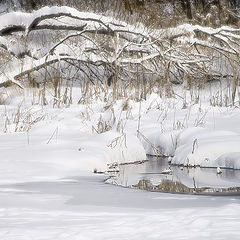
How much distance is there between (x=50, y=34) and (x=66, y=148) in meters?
6.44

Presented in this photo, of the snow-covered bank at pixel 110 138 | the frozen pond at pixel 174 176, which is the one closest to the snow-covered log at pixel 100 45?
the snow-covered bank at pixel 110 138

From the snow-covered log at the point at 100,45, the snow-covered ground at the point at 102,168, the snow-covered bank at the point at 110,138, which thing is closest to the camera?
the snow-covered ground at the point at 102,168

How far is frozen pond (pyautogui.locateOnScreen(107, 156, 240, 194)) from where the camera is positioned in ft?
14.5

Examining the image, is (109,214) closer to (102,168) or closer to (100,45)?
(102,168)

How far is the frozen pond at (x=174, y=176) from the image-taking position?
4.43 metres

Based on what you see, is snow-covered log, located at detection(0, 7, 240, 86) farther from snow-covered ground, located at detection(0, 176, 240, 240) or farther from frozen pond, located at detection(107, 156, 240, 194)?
snow-covered ground, located at detection(0, 176, 240, 240)

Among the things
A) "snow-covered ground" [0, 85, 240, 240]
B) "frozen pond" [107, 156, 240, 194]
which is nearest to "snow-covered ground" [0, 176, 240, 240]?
"snow-covered ground" [0, 85, 240, 240]

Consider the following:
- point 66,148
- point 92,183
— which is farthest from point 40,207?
point 66,148

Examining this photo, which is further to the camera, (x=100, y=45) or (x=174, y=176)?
(x=100, y=45)

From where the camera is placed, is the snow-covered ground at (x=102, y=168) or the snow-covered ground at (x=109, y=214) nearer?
the snow-covered ground at (x=109, y=214)

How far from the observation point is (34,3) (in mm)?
16594

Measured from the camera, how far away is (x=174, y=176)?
15.9ft

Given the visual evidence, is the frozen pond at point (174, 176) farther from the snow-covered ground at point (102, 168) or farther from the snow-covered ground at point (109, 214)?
the snow-covered ground at point (109, 214)

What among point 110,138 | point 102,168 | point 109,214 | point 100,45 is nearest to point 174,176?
point 102,168
